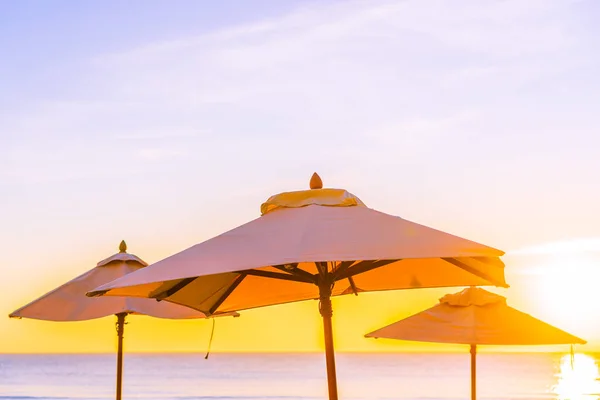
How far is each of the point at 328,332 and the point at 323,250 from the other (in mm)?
1122

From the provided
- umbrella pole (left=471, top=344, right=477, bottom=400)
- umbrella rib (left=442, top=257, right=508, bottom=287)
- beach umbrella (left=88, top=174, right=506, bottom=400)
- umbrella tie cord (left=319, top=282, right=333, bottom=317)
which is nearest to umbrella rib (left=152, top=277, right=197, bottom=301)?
beach umbrella (left=88, top=174, right=506, bottom=400)

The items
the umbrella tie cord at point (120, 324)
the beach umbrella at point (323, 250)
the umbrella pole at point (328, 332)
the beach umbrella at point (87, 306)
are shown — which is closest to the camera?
the beach umbrella at point (323, 250)

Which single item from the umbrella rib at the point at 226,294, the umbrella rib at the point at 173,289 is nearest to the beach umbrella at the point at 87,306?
the umbrella rib at the point at 226,294

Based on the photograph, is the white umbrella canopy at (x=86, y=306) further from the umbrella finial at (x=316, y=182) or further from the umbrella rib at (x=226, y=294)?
the umbrella finial at (x=316, y=182)

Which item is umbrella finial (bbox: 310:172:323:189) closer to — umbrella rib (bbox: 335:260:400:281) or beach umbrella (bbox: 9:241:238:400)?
umbrella rib (bbox: 335:260:400:281)

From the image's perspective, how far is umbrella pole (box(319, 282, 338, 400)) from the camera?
17.0 feet

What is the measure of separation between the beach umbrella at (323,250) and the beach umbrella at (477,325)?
2.41 m

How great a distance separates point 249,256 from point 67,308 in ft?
14.9

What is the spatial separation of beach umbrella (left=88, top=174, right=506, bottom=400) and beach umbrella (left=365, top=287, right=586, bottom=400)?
2410 millimetres

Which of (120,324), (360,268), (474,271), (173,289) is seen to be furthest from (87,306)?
(474,271)

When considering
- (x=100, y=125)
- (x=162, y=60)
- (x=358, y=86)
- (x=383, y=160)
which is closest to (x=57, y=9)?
(x=162, y=60)

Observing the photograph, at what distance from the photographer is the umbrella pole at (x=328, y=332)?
518 centimetres

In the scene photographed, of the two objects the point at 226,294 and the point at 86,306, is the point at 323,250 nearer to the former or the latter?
the point at 226,294

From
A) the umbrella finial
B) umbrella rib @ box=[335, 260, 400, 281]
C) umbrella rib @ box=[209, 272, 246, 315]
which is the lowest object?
umbrella rib @ box=[209, 272, 246, 315]
